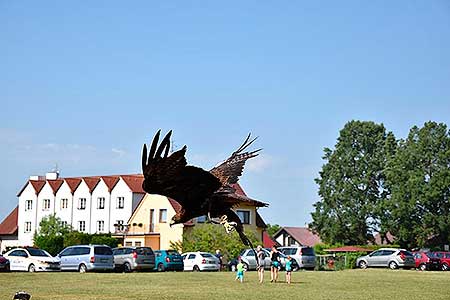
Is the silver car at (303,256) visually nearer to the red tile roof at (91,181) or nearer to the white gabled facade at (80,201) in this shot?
the white gabled facade at (80,201)

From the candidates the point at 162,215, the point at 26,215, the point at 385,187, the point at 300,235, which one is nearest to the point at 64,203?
the point at 26,215

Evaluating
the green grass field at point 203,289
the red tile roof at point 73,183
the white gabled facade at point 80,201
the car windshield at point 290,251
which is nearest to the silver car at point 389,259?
the car windshield at point 290,251

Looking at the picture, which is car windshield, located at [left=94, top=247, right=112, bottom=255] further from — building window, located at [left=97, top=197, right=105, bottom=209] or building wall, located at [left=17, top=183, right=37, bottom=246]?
building wall, located at [left=17, top=183, right=37, bottom=246]

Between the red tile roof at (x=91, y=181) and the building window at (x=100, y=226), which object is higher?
the red tile roof at (x=91, y=181)

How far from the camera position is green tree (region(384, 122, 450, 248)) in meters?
68.3

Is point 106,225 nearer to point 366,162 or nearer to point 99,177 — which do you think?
point 99,177

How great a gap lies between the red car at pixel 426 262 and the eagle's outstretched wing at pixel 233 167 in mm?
37763

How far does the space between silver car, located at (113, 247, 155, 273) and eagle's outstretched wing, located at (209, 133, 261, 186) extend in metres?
28.3

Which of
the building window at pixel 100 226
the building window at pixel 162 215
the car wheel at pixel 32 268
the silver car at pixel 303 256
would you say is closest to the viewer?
the car wheel at pixel 32 268

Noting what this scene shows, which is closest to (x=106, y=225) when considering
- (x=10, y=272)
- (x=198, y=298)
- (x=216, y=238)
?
(x=216, y=238)

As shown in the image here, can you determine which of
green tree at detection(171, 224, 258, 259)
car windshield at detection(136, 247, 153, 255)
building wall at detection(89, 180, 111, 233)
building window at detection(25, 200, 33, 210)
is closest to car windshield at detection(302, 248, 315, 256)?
green tree at detection(171, 224, 258, 259)

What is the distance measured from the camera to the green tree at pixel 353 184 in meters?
73.0

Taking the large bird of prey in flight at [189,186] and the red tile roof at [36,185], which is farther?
the red tile roof at [36,185]

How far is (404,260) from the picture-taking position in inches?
1827
